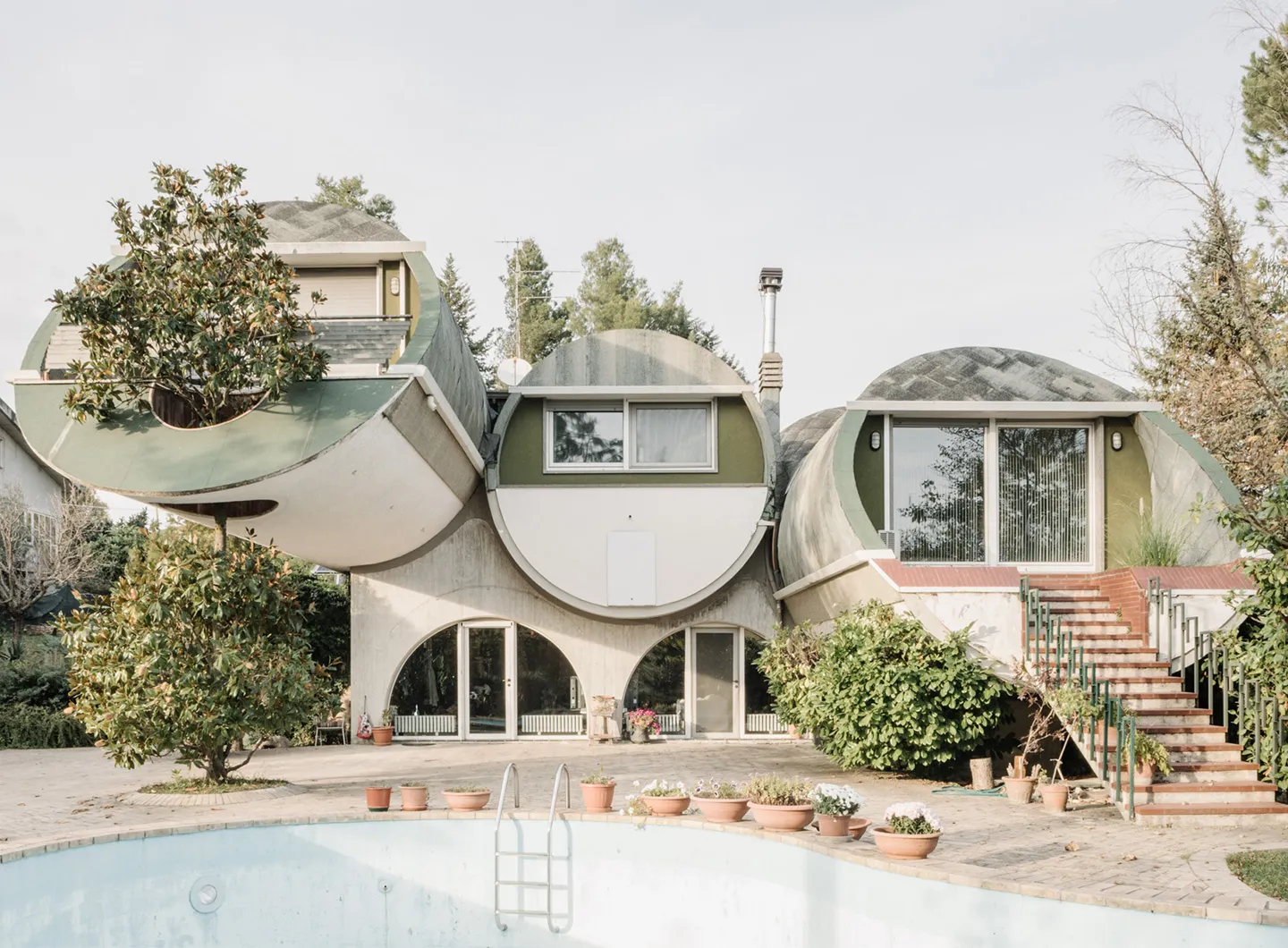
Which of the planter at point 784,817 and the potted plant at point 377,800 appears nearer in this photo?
Answer: the planter at point 784,817

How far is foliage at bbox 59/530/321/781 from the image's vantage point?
35.7ft

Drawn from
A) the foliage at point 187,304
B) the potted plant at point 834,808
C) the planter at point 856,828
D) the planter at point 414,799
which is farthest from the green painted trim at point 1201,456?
the foliage at point 187,304

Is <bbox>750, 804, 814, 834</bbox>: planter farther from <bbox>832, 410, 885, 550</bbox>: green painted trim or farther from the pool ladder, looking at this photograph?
<bbox>832, 410, 885, 550</bbox>: green painted trim

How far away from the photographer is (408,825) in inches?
380

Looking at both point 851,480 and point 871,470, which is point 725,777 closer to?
point 851,480

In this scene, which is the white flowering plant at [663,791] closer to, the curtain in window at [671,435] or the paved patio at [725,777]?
the paved patio at [725,777]

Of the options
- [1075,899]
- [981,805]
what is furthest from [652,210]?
[1075,899]

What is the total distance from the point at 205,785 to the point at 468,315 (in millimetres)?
30464

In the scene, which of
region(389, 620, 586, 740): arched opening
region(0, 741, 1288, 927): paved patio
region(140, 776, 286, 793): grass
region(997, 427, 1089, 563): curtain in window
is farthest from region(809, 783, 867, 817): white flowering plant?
region(389, 620, 586, 740): arched opening

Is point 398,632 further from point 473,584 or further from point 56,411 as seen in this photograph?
point 56,411

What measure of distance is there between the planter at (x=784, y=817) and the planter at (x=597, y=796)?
1.43m

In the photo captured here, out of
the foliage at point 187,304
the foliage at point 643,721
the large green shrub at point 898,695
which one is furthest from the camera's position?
the foliage at point 643,721

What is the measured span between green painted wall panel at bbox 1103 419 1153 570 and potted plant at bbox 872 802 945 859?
907cm

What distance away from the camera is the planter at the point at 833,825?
857 cm
